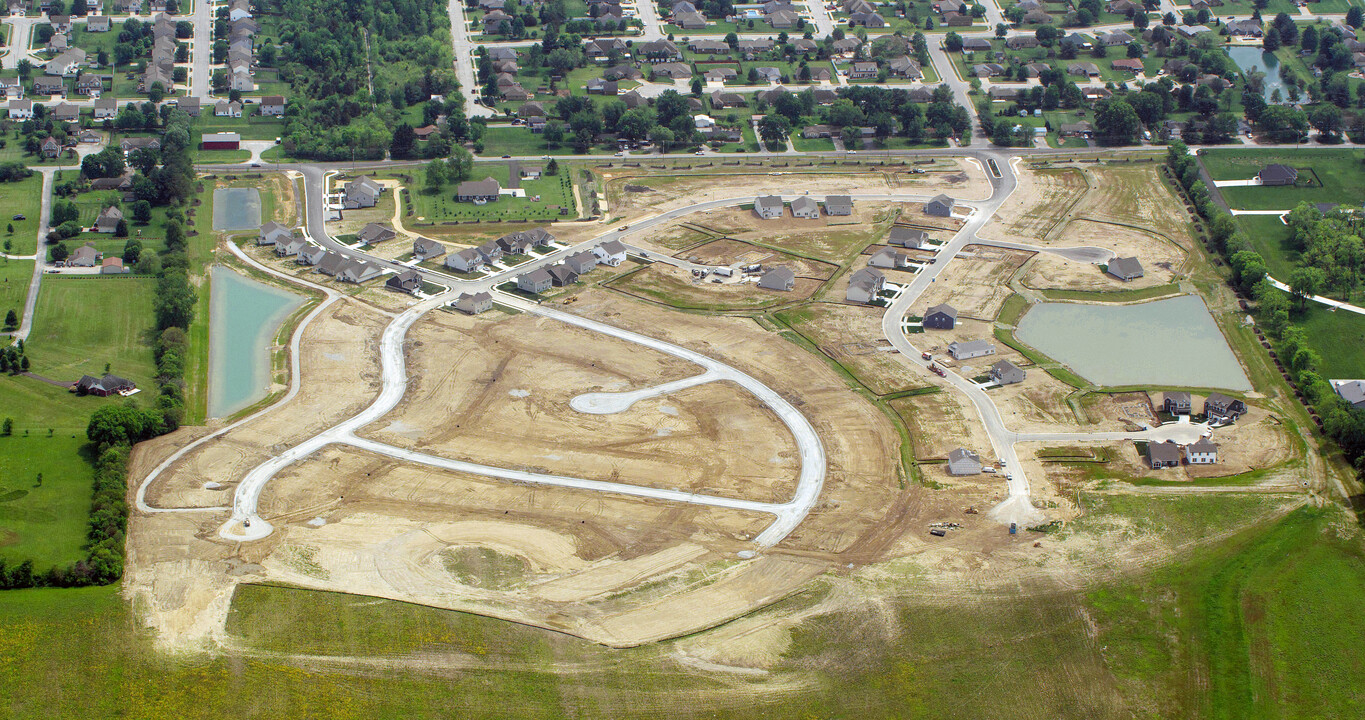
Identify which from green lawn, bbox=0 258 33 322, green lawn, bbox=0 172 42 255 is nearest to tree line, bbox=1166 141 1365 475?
green lawn, bbox=0 258 33 322

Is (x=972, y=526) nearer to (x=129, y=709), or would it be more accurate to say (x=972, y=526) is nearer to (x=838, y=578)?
(x=838, y=578)

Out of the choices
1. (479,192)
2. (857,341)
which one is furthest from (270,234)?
(857,341)

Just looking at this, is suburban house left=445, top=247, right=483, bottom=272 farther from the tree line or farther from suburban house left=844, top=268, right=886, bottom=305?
the tree line

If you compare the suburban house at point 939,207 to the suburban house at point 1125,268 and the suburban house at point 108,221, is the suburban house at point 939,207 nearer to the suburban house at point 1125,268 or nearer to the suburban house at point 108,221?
the suburban house at point 1125,268

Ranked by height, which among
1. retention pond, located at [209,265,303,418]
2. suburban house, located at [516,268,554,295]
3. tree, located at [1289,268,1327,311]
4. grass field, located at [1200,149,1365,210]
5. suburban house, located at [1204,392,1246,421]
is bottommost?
retention pond, located at [209,265,303,418]

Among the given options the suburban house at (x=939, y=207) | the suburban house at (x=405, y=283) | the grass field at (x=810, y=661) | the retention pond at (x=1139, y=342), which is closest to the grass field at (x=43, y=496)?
the grass field at (x=810, y=661)

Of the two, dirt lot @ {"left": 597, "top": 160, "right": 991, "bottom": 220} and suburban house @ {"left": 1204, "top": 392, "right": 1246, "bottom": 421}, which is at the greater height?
suburban house @ {"left": 1204, "top": 392, "right": 1246, "bottom": 421}
